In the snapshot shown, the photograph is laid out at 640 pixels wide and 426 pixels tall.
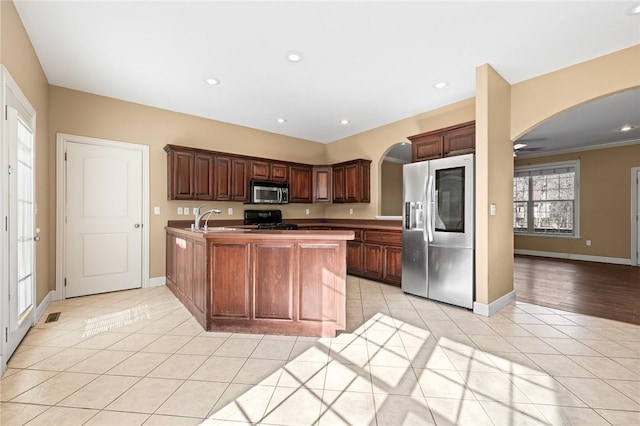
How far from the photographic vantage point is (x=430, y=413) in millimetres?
1602

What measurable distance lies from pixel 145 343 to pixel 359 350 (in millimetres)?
1887

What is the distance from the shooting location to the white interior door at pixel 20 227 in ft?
7.14

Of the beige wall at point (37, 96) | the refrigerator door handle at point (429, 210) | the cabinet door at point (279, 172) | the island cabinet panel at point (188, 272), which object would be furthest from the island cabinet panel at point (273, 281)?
the cabinet door at point (279, 172)

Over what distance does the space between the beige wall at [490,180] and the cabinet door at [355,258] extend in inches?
78.6

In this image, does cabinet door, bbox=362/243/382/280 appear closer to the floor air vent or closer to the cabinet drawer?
the cabinet drawer

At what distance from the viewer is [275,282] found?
2.67 metres

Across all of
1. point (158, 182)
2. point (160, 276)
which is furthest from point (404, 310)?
point (158, 182)

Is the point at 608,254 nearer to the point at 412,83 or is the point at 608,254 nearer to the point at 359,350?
the point at 412,83

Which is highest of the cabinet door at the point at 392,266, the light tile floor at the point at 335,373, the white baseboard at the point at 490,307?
the cabinet door at the point at 392,266

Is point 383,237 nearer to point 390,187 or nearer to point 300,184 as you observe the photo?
point 300,184

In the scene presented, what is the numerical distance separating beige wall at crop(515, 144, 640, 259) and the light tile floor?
5004 millimetres

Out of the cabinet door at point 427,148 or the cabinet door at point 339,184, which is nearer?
the cabinet door at point 427,148

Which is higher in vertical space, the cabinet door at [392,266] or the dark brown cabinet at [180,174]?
the dark brown cabinet at [180,174]

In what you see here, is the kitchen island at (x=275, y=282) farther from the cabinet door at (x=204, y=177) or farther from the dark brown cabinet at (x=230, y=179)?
the dark brown cabinet at (x=230, y=179)
